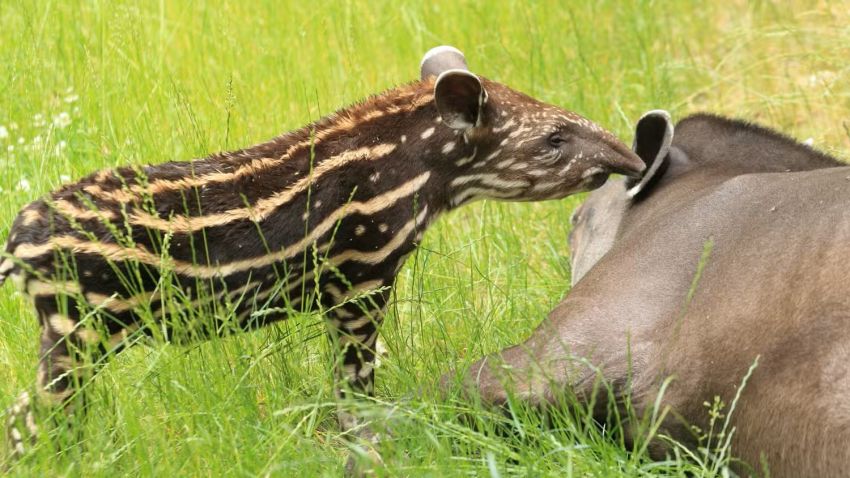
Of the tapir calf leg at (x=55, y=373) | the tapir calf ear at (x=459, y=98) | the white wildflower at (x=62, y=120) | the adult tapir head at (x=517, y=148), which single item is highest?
the white wildflower at (x=62, y=120)

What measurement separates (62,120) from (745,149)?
136 inches

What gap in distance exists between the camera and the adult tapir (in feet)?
12.8

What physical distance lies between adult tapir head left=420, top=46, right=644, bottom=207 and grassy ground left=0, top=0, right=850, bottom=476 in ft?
1.28

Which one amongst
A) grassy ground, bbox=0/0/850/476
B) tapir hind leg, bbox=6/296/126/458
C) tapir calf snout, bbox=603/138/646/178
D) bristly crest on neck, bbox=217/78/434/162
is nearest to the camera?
tapir hind leg, bbox=6/296/126/458

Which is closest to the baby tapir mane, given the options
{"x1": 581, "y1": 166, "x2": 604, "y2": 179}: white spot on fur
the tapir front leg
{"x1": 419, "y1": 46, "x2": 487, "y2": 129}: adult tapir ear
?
{"x1": 581, "y1": 166, "x2": 604, "y2": 179}: white spot on fur

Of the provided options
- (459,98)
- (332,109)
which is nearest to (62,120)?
(332,109)

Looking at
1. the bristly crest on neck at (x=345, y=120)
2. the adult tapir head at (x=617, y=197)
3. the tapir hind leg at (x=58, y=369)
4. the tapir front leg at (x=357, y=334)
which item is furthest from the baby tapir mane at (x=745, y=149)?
the tapir hind leg at (x=58, y=369)

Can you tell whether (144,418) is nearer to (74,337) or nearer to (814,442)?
(74,337)

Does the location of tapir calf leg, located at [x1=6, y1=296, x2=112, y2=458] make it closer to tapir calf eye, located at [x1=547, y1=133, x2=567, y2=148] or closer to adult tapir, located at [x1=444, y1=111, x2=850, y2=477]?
adult tapir, located at [x1=444, y1=111, x2=850, y2=477]

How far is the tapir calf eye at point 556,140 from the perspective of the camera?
5.12 m

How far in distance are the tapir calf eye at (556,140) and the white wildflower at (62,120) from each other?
9.17 feet

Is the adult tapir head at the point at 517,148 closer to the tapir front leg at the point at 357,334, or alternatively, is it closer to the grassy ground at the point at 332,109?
the grassy ground at the point at 332,109

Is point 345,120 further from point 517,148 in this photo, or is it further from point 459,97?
point 517,148

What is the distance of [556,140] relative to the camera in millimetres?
5141
